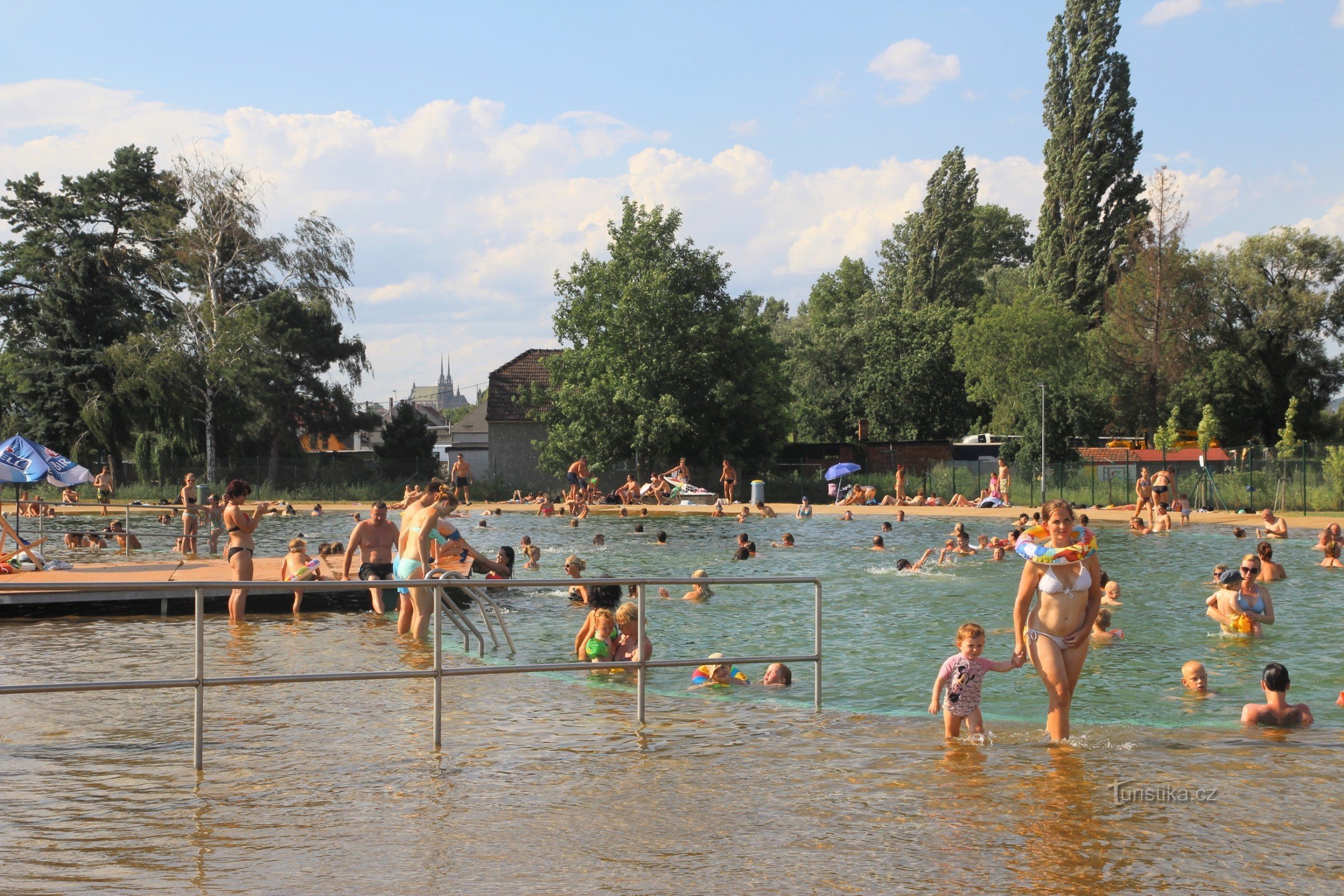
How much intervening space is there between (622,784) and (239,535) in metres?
8.90

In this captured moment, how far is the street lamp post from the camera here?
1634 inches

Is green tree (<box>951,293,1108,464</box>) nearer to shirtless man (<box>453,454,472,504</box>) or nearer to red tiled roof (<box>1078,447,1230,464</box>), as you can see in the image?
red tiled roof (<box>1078,447,1230,464</box>)

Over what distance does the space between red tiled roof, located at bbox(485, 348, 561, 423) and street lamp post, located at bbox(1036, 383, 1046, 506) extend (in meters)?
21.9

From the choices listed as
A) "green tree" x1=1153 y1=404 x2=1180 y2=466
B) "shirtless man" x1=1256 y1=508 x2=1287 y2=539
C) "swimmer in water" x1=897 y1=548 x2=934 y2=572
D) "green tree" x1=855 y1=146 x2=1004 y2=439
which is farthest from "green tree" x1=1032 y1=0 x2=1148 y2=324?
"swimmer in water" x1=897 y1=548 x2=934 y2=572

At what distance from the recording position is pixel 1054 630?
26.2 feet

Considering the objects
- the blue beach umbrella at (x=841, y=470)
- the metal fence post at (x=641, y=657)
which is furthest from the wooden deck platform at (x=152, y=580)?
the blue beach umbrella at (x=841, y=470)

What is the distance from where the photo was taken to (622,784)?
7.11 metres

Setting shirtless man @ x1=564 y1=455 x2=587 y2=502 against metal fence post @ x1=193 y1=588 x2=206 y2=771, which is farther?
shirtless man @ x1=564 y1=455 x2=587 y2=502

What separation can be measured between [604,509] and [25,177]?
110 ft

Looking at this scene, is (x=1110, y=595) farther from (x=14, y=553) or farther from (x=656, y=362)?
(x=656, y=362)

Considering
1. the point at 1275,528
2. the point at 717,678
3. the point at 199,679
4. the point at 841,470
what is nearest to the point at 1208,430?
the point at 841,470

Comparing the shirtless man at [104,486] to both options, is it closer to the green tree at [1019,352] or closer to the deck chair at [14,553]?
the deck chair at [14,553]

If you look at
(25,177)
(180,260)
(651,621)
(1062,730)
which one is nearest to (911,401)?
(180,260)

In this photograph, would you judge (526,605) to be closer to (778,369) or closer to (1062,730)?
(1062,730)
